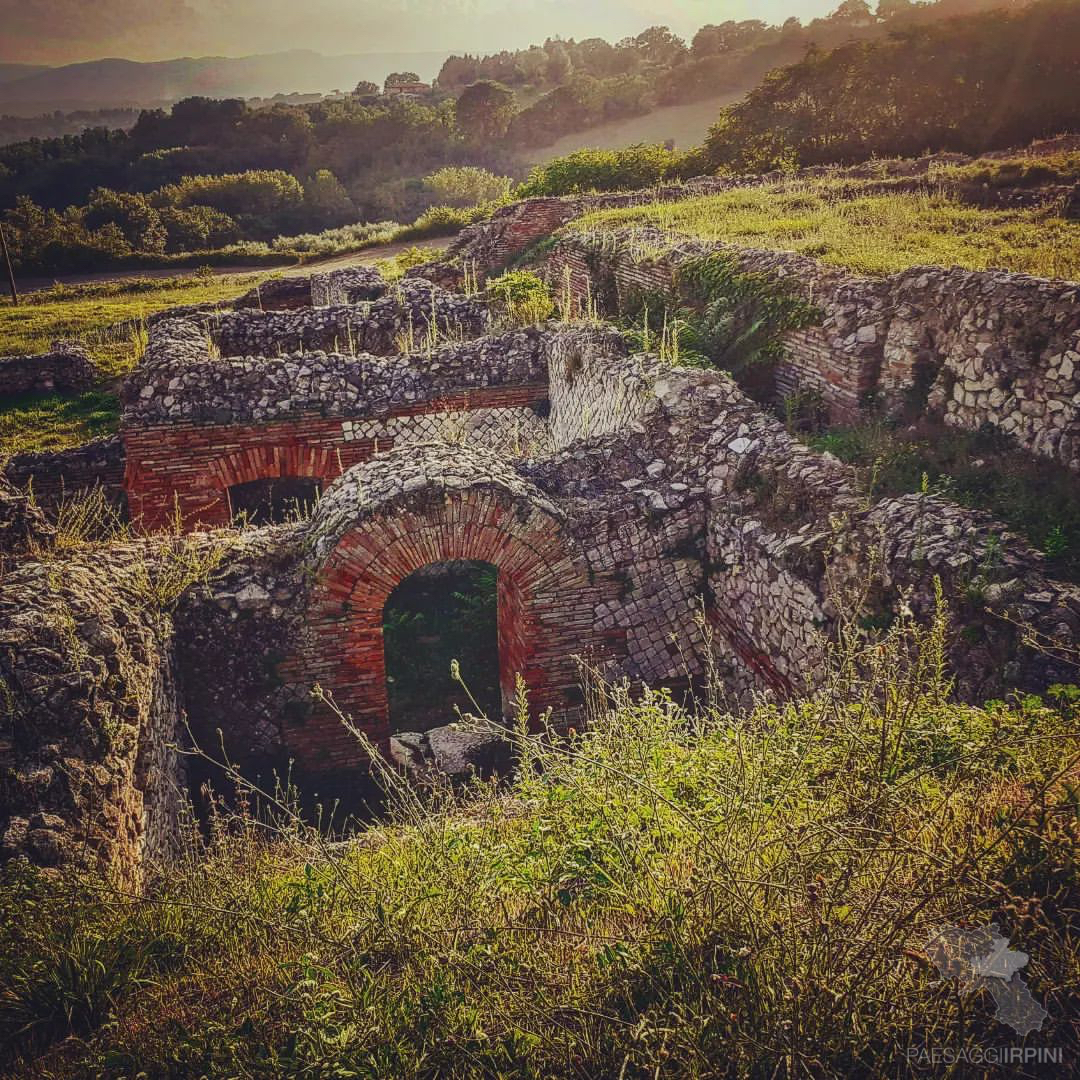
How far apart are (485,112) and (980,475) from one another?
62.6 m

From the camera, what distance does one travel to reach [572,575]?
6.39 metres

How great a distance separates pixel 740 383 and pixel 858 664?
202 inches

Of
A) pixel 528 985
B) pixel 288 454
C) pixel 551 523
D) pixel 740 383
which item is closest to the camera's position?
pixel 528 985

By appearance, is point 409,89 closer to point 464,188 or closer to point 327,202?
point 327,202

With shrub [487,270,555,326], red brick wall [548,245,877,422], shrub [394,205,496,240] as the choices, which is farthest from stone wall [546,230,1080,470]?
shrub [394,205,496,240]

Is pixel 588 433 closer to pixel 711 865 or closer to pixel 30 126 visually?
pixel 711 865

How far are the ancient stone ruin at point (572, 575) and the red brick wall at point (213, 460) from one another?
0.69 m

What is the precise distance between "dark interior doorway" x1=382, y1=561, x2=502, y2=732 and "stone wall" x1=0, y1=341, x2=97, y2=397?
1315 cm

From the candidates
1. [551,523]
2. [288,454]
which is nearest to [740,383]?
[551,523]

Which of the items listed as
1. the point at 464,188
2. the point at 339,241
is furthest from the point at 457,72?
the point at 339,241

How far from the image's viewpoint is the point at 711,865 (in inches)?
108

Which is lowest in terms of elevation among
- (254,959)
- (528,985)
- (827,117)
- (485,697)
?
(485,697)

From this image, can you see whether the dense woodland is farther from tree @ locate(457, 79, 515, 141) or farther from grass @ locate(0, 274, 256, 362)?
grass @ locate(0, 274, 256, 362)

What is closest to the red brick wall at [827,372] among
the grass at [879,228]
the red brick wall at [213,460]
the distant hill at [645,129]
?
the grass at [879,228]
